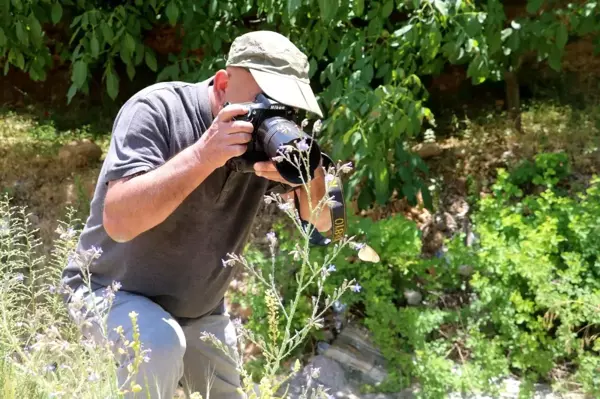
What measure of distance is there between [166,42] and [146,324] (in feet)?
15.9

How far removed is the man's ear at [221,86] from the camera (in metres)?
2.01

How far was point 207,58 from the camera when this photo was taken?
4340 millimetres

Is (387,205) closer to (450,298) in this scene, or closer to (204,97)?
(450,298)

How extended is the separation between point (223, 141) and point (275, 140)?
12 cm

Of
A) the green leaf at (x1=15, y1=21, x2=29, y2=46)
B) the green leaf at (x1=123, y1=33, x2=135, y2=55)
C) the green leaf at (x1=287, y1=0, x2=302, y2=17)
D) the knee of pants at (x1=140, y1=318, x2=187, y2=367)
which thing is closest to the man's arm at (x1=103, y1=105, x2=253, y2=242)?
the knee of pants at (x1=140, y1=318, x2=187, y2=367)

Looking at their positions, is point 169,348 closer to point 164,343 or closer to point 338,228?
point 164,343

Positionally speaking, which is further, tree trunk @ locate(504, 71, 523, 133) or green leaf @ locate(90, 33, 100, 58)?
tree trunk @ locate(504, 71, 523, 133)

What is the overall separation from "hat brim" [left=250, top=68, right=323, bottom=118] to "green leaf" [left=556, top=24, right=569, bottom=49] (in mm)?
2316

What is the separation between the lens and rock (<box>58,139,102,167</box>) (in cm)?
528

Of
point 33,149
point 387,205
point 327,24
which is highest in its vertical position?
point 327,24

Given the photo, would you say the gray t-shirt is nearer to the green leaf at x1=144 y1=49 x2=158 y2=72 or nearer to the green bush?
the green bush

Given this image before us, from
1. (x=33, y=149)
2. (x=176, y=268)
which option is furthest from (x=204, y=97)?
(x=33, y=149)

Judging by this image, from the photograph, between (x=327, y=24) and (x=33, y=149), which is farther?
(x=33, y=149)

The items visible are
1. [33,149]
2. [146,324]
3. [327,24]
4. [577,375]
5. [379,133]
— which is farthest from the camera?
[33,149]
